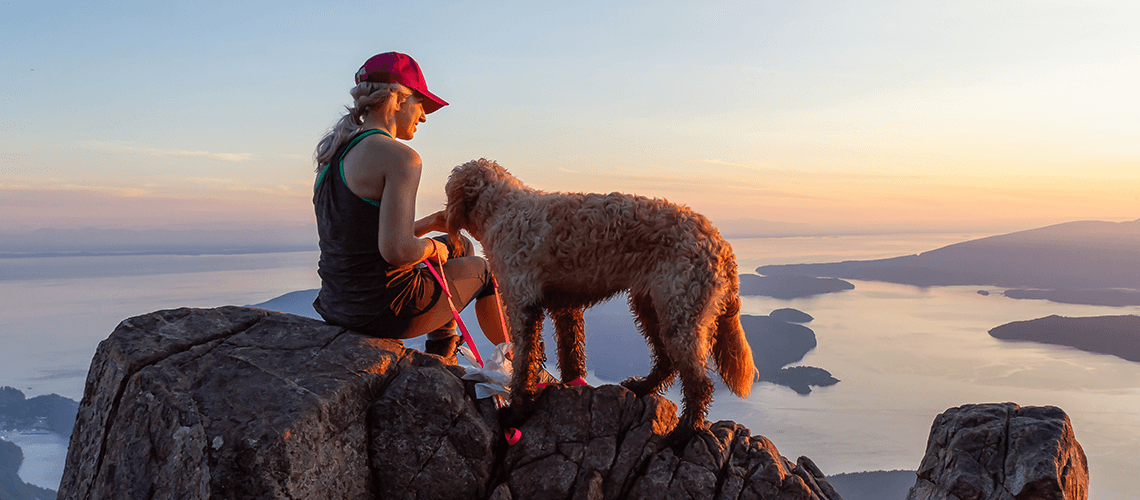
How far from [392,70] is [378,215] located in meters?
1.02

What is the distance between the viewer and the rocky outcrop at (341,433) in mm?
3883

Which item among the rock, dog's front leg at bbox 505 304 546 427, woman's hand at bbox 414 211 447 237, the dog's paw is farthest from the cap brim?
the rock

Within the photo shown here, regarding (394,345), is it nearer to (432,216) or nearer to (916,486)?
(432,216)

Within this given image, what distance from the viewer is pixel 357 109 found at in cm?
466

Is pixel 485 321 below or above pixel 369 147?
below

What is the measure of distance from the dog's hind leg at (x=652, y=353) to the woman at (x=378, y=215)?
1.47m

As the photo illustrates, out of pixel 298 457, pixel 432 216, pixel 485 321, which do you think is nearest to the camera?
pixel 298 457

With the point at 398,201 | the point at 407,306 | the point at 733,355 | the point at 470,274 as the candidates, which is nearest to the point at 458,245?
the point at 470,274

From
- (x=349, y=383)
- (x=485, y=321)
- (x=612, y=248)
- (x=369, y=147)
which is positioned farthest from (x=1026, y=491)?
(x=369, y=147)

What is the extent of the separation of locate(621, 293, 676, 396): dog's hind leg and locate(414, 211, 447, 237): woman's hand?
1597mm

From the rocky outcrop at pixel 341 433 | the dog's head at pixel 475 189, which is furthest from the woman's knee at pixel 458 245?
the rocky outcrop at pixel 341 433

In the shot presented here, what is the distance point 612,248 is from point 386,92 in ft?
6.27

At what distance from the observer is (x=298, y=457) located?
12.9ft

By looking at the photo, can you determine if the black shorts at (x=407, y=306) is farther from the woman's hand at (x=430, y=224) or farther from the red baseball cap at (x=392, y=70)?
the red baseball cap at (x=392, y=70)
